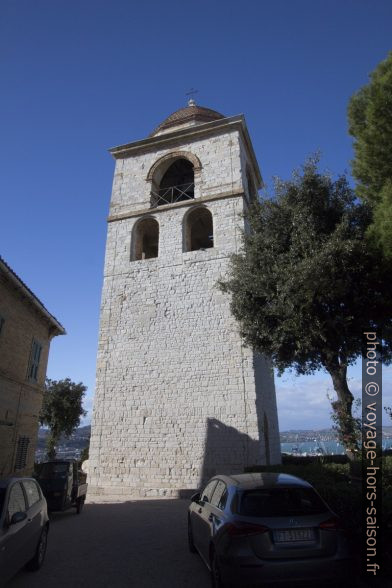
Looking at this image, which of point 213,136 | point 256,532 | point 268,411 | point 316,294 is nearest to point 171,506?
point 268,411

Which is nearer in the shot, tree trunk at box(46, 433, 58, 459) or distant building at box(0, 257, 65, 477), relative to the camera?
distant building at box(0, 257, 65, 477)

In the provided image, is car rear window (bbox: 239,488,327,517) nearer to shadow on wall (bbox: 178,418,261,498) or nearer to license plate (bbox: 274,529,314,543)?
license plate (bbox: 274,529,314,543)

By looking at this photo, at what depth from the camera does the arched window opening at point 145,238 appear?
18.4 metres

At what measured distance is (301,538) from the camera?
3.99 m

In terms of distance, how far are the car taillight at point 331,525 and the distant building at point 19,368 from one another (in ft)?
34.2

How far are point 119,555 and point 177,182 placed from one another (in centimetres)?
1840

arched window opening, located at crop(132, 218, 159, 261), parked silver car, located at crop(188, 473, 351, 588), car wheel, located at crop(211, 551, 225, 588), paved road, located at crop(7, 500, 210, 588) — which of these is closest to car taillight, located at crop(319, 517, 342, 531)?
parked silver car, located at crop(188, 473, 351, 588)

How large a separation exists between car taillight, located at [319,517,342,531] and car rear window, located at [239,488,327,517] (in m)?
0.14

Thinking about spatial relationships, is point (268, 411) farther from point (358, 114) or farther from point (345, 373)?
point (358, 114)

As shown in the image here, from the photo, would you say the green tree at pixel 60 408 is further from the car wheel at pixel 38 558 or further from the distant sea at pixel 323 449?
the car wheel at pixel 38 558

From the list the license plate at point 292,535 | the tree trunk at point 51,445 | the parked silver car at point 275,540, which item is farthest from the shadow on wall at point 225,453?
the tree trunk at point 51,445

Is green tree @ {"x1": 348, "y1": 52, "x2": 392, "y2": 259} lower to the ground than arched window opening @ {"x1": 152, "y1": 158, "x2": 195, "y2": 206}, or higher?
lower

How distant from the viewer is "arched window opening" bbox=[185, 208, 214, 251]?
748 inches

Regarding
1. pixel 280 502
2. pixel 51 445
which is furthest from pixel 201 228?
pixel 51 445
